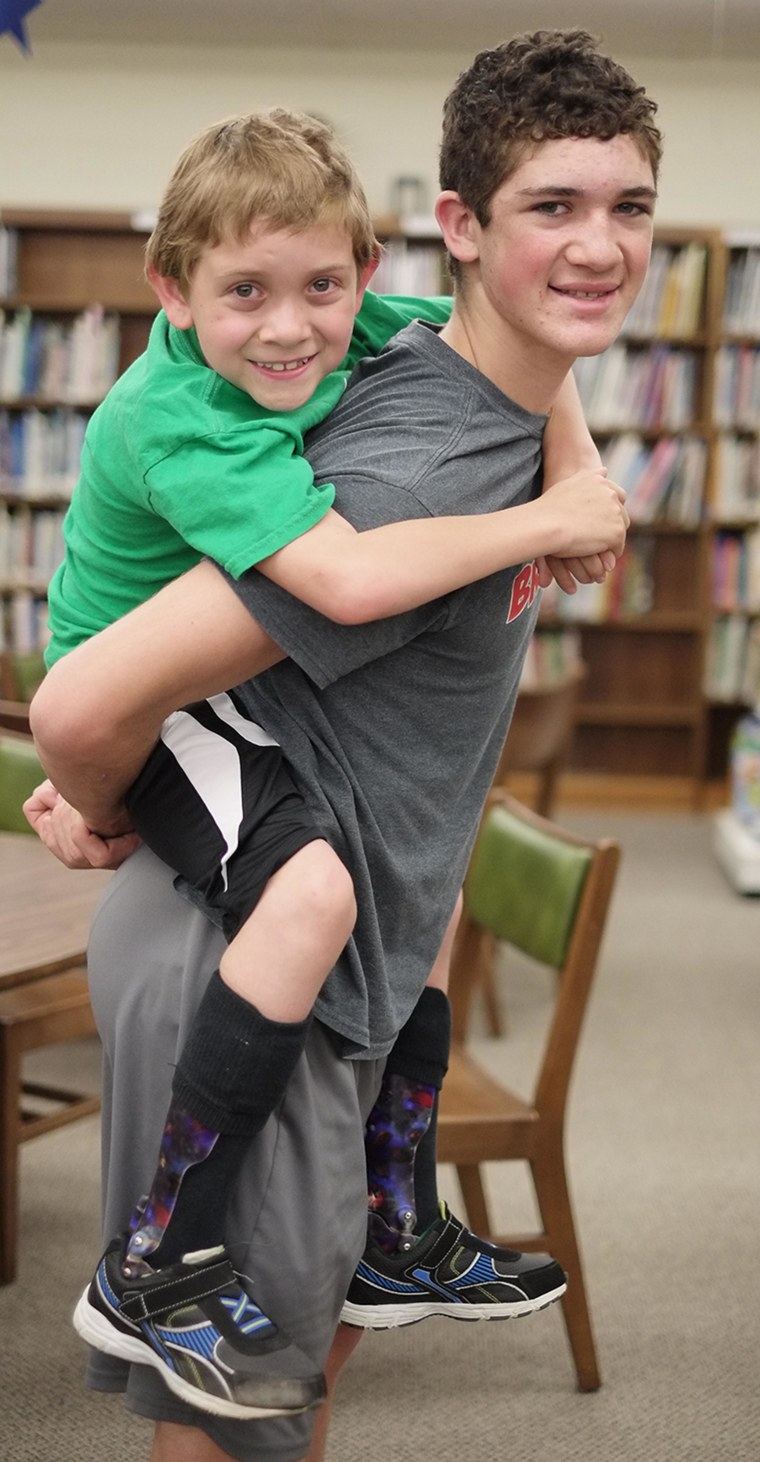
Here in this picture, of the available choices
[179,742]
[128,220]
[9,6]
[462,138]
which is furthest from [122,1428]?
[128,220]

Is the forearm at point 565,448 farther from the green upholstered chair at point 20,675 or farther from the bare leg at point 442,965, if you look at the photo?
the green upholstered chair at point 20,675

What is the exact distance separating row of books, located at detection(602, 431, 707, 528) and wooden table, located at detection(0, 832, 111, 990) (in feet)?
Answer: 14.1

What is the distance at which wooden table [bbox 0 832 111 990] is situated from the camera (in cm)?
210

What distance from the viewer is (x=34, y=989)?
2674 millimetres

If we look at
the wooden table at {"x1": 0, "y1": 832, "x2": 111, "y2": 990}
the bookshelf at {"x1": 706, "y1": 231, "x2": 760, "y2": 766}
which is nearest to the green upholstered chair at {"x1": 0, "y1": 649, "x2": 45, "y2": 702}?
the wooden table at {"x1": 0, "y1": 832, "x2": 111, "y2": 990}

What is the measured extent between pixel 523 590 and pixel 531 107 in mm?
371

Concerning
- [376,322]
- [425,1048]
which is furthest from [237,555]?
[425,1048]

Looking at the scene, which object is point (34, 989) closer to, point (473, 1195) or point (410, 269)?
point (473, 1195)

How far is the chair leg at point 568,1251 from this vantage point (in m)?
2.22

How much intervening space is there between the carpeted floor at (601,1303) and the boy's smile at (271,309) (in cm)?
162

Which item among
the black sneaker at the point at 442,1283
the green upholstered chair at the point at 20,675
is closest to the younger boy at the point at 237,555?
the black sneaker at the point at 442,1283

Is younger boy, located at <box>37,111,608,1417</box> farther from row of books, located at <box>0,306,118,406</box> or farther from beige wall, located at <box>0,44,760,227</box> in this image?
beige wall, located at <box>0,44,760,227</box>

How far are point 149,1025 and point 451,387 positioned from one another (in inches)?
21.9

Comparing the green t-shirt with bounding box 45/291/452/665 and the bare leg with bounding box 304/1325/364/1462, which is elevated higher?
the green t-shirt with bounding box 45/291/452/665
